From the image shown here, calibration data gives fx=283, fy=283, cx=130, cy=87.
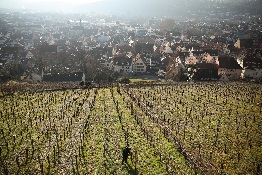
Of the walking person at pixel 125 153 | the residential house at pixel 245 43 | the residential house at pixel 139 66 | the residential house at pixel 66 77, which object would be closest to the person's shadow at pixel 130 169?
the walking person at pixel 125 153

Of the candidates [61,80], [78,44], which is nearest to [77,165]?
[61,80]

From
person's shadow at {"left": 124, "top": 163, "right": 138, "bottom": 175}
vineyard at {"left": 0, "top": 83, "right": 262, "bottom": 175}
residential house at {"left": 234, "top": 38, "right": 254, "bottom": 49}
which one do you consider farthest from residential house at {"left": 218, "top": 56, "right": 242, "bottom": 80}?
person's shadow at {"left": 124, "top": 163, "right": 138, "bottom": 175}

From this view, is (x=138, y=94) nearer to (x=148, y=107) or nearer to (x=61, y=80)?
(x=148, y=107)

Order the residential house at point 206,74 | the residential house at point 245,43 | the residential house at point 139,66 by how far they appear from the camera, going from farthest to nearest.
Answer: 1. the residential house at point 245,43
2. the residential house at point 139,66
3. the residential house at point 206,74

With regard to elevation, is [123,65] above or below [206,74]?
above

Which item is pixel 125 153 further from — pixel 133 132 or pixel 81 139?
pixel 133 132

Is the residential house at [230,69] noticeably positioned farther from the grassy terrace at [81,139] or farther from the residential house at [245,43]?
the residential house at [245,43]

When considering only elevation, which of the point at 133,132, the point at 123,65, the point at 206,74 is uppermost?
the point at 123,65

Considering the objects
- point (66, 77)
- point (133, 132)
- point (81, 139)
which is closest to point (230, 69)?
point (66, 77)

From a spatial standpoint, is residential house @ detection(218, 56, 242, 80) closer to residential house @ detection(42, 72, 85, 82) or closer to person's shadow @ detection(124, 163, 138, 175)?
residential house @ detection(42, 72, 85, 82)
